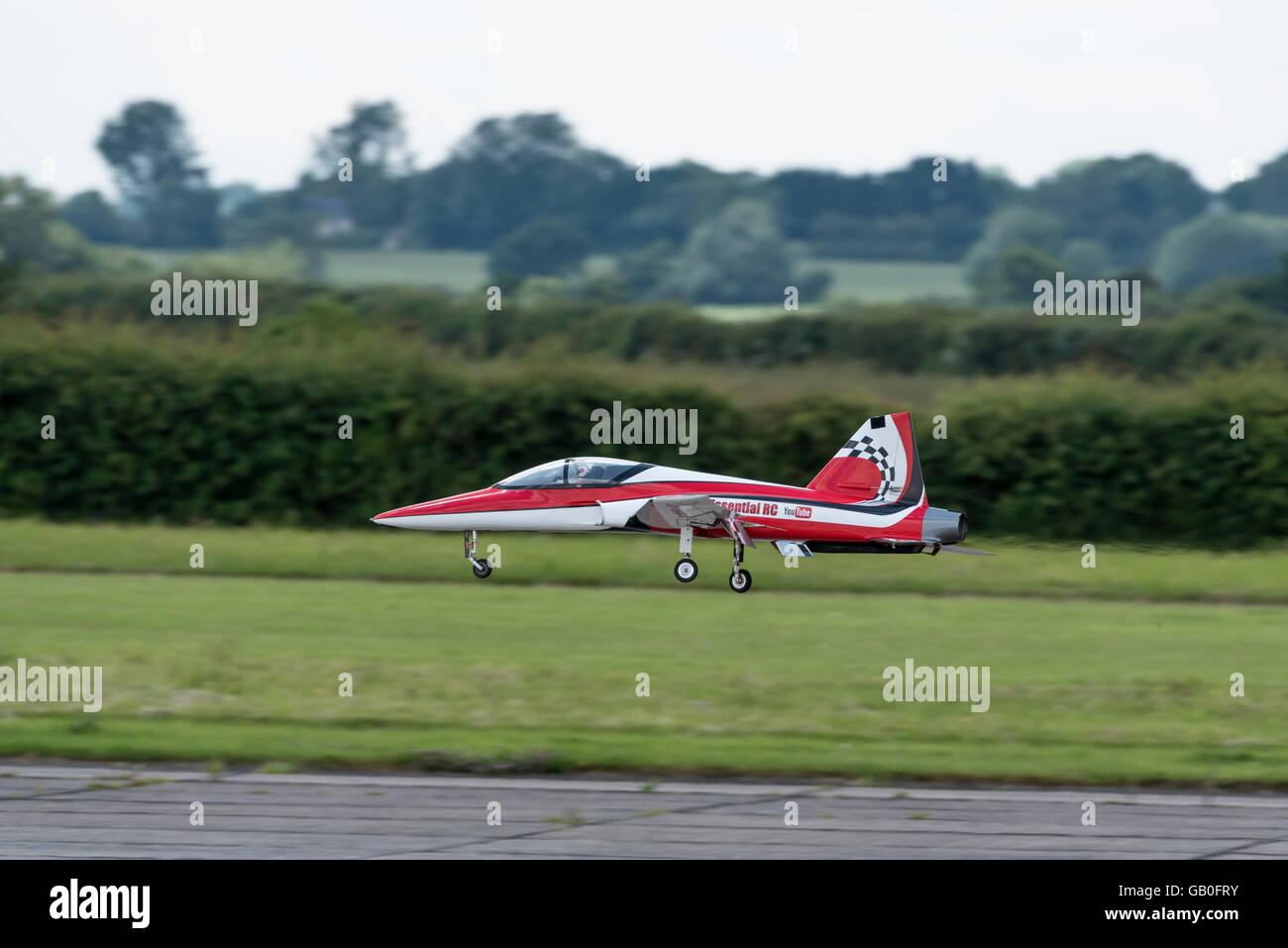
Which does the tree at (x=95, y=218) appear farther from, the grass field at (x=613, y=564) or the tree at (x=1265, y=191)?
the tree at (x=1265, y=191)

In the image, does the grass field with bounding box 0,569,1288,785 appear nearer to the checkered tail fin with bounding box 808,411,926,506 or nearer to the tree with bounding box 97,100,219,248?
the checkered tail fin with bounding box 808,411,926,506

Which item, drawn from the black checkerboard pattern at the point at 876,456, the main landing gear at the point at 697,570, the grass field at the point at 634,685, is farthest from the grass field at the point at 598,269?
the main landing gear at the point at 697,570

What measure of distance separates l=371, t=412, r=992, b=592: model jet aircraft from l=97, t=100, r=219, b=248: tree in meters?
109

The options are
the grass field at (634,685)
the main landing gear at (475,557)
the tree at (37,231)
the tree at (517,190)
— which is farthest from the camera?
the tree at (37,231)

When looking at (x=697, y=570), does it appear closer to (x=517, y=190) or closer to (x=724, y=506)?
(x=724, y=506)

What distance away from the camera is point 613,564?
26.7 m

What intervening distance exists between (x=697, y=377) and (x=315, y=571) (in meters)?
13.5

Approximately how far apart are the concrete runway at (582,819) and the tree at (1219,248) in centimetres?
9119

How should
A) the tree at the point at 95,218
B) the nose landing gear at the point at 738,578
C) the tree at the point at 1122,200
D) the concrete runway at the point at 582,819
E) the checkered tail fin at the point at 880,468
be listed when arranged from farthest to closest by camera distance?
the tree at the point at 1122,200 < the tree at the point at 95,218 < the concrete runway at the point at 582,819 < the checkered tail fin at the point at 880,468 < the nose landing gear at the point at 738,578

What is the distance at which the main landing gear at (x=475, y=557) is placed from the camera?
6996mm

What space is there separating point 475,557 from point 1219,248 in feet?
383

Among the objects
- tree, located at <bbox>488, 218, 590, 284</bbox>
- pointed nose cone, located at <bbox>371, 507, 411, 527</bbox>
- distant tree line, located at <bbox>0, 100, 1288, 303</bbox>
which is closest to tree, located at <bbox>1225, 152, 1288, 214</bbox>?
distant tree line, located at <bbox>0, 100, 1288, 303</bbox>

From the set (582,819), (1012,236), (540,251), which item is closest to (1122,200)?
(1012,236)

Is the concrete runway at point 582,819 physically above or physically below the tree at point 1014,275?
below
